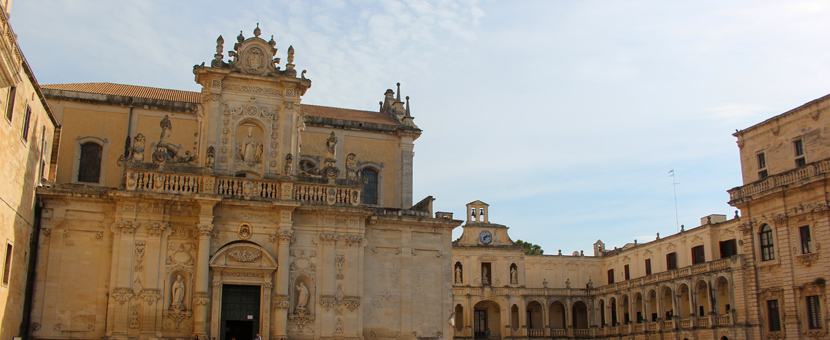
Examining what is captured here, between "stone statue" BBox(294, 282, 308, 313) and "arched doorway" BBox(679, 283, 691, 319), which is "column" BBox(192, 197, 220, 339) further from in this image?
"arched doorway" BBox(679, 283, 691, 319)

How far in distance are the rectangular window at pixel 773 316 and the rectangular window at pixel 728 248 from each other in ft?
31.2

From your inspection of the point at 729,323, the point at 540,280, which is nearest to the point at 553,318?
the point at 540,280

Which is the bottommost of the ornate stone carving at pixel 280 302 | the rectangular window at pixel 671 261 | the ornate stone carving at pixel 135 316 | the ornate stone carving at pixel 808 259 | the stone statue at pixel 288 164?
the ornate stone carving at pixel 135 316

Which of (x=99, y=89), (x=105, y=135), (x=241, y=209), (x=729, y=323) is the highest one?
(x=99, y=89)

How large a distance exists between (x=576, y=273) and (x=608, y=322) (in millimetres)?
5662

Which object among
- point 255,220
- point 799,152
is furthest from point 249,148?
point 799,152

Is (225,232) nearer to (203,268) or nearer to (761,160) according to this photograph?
(203,268)

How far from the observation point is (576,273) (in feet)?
211

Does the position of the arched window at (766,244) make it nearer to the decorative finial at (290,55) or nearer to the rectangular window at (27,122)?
the decorative finial at (290,55)

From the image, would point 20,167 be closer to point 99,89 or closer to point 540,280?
point 99,89

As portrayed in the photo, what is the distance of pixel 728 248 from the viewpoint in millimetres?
49594

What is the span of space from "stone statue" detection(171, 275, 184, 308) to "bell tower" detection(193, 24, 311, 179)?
4.22 m

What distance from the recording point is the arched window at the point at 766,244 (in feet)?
128

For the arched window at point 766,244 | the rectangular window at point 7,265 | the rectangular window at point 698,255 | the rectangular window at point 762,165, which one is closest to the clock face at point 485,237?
the rectangular window at point 698,255
